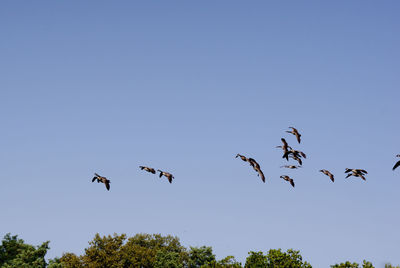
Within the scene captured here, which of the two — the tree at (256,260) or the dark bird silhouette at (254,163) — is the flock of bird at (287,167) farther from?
the tree at (256,260)

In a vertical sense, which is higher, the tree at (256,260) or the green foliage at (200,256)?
the green foliage at (200,256)

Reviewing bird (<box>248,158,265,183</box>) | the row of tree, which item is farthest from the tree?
bird (<box>248,158,265,183</box>)

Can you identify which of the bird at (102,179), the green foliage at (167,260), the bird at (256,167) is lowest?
the bird at (102,179)

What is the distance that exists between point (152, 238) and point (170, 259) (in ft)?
38.3

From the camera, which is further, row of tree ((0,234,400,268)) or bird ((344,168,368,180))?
row of tree ((0,234,400,268))

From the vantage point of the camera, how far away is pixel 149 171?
70.7 feet

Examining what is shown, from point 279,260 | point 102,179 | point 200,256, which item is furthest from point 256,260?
point 102,179

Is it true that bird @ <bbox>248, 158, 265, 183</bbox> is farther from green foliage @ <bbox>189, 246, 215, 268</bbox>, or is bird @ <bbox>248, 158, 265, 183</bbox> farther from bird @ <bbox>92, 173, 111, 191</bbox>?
green foliage @ <bbox>189, 246, 215, 268</bbox>

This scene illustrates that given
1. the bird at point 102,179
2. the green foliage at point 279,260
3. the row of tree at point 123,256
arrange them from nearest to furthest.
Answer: the bird at point 102,179 → the green foliage at point 279,260 → the row of tree at point 123,256

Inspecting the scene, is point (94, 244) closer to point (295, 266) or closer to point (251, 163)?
point (295, 266)

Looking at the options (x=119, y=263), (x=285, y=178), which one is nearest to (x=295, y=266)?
(x=285, y=178)

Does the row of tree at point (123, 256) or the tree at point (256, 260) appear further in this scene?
the row of tree at point (123, 256)

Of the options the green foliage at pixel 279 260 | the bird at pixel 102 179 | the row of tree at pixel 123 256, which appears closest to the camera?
the bird at pixel 102 179

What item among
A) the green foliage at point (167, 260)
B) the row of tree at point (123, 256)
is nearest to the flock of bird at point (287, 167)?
the row of tree at point (123, 256)
